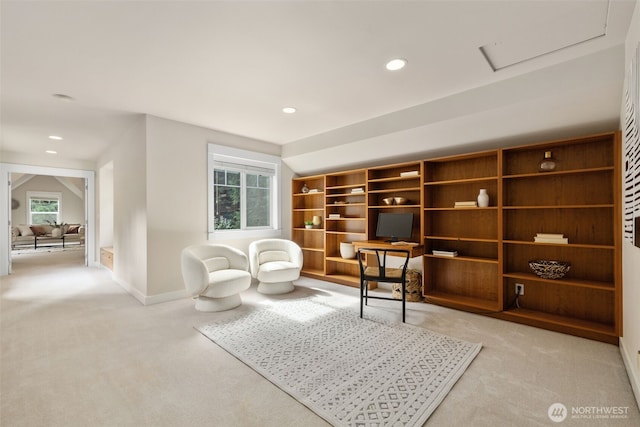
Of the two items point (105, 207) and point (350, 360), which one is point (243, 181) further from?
point (105, 207)

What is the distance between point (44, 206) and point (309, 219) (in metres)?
11.3

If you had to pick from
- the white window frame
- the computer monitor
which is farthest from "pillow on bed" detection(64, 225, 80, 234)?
the computer monitor

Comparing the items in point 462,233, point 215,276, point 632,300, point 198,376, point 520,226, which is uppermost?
point 520,226

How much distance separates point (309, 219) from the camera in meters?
5.66

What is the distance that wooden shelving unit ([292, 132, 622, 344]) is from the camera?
9.29 feet

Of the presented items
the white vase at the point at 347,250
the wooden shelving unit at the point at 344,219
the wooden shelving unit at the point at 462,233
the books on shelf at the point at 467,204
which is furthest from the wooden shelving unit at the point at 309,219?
the books on shelf at the point at 467,204

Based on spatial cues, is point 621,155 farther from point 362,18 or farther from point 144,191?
point 144,191

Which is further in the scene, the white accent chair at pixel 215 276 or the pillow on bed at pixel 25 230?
the pillow on bed at pixel 25 230

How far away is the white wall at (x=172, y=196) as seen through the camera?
379cm


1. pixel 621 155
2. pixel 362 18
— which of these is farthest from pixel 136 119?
pixel 621 155

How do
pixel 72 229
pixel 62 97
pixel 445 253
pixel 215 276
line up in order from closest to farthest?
pixel 62 97 → pixel 215 276 → pixel 445 253 → pixel 72 229

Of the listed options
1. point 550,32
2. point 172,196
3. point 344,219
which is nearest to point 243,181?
point 172,196

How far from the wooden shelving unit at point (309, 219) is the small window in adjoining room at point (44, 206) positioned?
35.7 ft

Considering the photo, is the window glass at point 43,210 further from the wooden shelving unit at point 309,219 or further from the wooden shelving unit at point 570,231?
the wooden shelving unit at point 570,231
